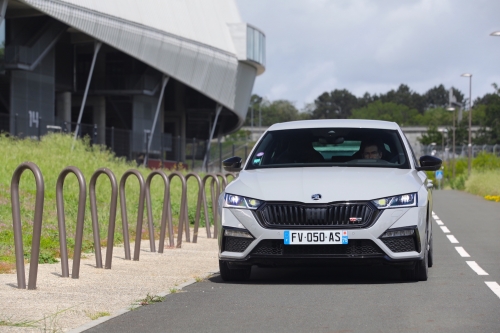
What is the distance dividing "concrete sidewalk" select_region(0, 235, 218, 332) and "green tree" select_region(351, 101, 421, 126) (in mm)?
169843

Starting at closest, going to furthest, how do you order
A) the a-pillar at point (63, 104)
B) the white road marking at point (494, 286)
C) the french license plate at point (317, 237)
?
the white road marking at point (494, 286), the french license plate at point (317, 237), the a-pillar at point (63, 104)

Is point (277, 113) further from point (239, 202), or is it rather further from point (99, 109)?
point (239, 202)

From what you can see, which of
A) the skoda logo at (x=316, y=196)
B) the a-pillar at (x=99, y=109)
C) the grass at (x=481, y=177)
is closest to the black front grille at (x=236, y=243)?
the skoda logo at (x=316, y=196)

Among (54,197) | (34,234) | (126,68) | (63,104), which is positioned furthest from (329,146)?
(126,68)

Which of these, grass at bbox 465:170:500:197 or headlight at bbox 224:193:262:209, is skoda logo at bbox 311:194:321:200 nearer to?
headlight at bbox 224:193:262:209

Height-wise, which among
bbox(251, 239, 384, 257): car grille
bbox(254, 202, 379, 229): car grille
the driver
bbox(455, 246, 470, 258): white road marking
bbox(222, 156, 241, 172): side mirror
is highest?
the driver

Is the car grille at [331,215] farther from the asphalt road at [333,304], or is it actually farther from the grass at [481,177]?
the grass at [481,177]

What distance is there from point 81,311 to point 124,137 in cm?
4225

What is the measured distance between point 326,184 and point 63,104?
44636mm

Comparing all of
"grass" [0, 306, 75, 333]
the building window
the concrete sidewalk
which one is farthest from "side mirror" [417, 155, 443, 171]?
the building window

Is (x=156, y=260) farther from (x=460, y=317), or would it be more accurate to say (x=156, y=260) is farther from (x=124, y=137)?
(x=124, y=137)

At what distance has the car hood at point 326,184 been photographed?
367 inches

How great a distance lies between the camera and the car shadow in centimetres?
989

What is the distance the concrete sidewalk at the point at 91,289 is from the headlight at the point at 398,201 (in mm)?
2121
